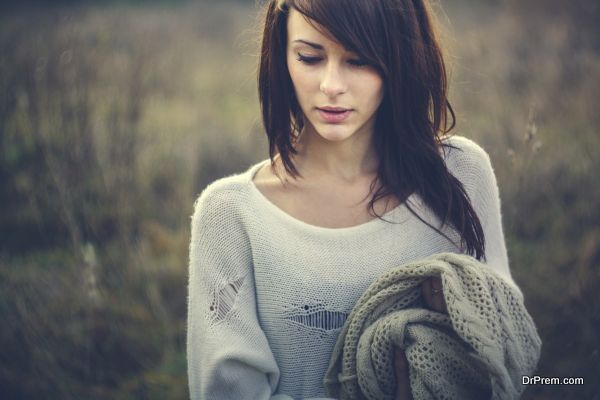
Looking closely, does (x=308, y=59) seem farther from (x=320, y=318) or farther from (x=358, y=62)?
(x=320, y=318)

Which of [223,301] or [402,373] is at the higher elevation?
[223,301]

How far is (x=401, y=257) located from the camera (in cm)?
191

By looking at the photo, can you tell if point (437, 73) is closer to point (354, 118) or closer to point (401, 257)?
point (354, 118)

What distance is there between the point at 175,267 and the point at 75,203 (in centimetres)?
81

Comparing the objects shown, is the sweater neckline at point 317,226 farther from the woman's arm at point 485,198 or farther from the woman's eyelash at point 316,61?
the woman's eyelash at point 316,61

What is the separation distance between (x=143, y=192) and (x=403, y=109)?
3.28 meters

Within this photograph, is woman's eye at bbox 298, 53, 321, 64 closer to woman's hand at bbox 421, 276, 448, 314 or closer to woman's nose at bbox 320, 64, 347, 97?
woman's nose at bbox 320, 64, 347, 97

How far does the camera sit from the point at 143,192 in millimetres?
4805

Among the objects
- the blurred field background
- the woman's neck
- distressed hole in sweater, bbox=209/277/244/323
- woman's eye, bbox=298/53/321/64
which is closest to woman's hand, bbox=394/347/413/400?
distressed hole in sweater, bbox=209/277/244/323

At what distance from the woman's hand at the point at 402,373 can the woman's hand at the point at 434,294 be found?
0.51 ft

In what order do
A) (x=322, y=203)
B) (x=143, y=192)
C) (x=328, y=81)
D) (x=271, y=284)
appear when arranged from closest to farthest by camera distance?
(x=328, y=81) → (x=271, y=284) → (x=322, y=203) → (x=143, y=192)

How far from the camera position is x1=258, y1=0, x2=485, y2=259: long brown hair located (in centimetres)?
183

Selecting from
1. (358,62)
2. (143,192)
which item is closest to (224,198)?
(358,62)

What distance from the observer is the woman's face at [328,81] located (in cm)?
177
